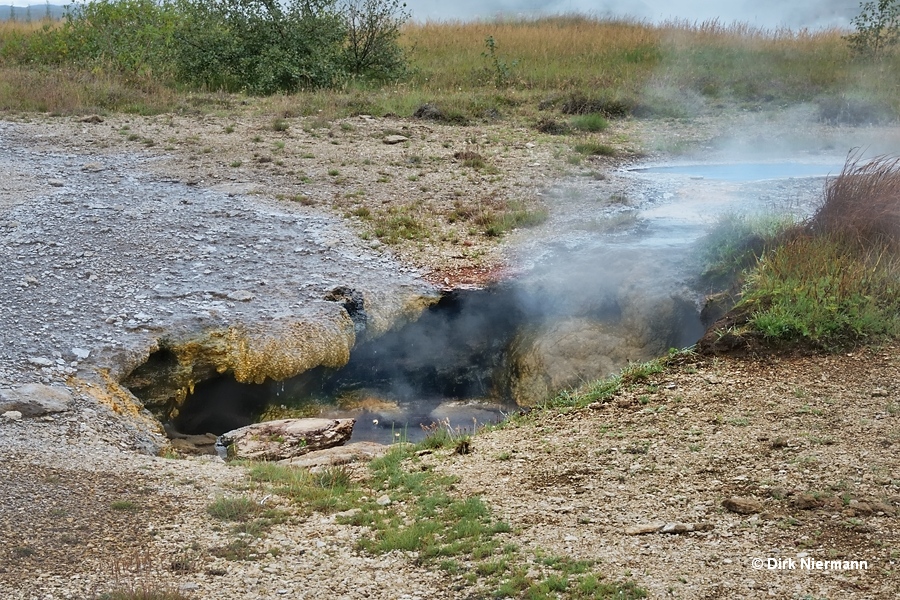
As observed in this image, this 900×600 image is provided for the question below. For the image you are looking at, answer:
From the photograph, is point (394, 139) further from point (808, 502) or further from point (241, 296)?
point (808, 502)

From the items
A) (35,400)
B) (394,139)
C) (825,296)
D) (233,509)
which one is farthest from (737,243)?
(394,139)

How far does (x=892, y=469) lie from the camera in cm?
394

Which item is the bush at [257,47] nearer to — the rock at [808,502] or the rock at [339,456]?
the rock at [339,456]

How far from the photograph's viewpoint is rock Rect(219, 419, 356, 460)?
5.38 metres

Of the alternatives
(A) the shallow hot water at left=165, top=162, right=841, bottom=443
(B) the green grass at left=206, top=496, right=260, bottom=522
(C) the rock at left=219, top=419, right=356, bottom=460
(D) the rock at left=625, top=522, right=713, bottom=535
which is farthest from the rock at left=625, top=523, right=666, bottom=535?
(A) the shallow hot water at left=165, top=162, right=841, bottom=443

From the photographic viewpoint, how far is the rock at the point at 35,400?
16.4ft

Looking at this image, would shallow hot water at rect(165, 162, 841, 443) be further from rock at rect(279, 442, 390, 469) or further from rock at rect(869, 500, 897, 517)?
rock at rect(869, 500, 897, 517)

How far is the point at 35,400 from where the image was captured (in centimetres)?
507

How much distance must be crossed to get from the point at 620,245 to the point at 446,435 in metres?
3.40

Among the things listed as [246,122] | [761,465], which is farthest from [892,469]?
[246,122]

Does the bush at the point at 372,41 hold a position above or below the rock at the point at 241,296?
above

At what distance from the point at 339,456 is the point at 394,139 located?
7.17 m

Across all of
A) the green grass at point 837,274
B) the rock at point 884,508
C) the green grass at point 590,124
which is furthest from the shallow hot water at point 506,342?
the green grass at point 590,124

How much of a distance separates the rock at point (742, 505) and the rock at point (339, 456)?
202cm
